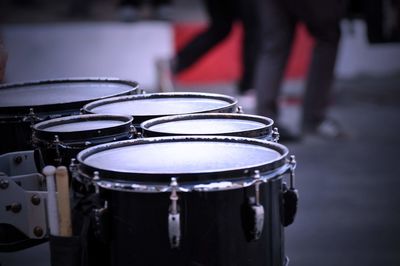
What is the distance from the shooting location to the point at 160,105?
2977 millimetres

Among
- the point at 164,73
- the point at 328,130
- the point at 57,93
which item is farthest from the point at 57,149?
the point at 164,73

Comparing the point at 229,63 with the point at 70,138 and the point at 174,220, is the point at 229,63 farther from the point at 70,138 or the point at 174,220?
the point at 174,220

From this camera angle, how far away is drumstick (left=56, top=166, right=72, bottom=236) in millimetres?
2219

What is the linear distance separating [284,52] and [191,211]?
3830 millimetres

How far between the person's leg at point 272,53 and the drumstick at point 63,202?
356 cm

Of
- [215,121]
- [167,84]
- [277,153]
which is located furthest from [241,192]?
[167,84]

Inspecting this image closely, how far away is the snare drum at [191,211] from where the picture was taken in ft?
6.63

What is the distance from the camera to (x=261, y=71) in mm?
5781

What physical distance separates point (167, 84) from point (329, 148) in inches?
75.2

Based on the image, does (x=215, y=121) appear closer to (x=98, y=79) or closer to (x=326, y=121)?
(x=98, y=79)

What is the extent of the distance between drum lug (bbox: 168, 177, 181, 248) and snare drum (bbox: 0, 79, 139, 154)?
88 centimetres

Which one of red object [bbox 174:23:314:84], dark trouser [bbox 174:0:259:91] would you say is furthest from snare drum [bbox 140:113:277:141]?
red object [bbox 174:23:314:84]

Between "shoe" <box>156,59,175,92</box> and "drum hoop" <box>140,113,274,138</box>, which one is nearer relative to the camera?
"drum hoop" <box>140,113,274,138</box>

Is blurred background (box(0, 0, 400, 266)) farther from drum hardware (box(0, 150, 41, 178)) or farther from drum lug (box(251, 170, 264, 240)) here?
drum lug (box(251, 170, 264, 240))
